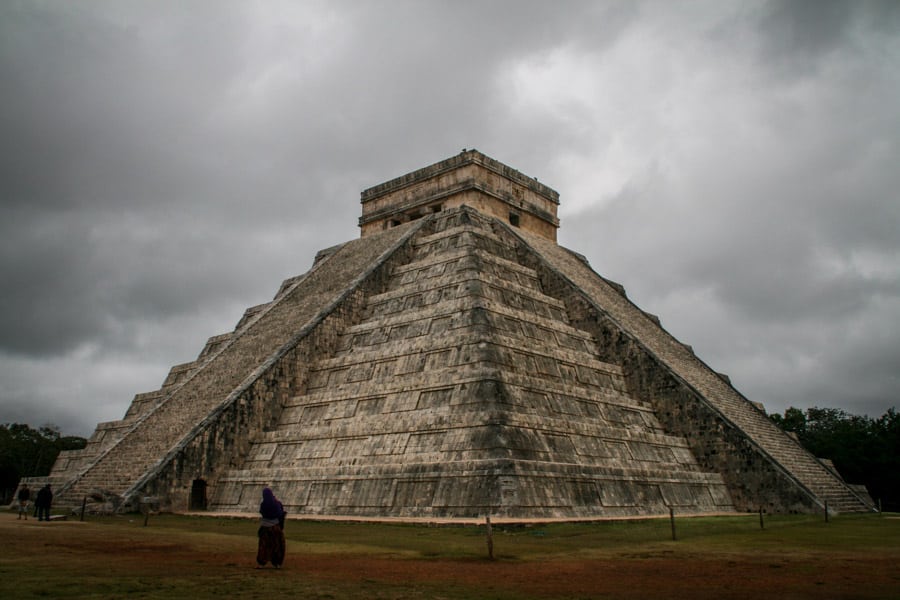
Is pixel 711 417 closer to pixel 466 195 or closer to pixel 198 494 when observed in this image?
pixel 466 195

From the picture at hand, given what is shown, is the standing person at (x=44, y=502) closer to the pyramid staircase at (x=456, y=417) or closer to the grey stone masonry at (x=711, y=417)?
the pyramid staircase at (x=456, y=417)

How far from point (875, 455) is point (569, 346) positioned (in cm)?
2049

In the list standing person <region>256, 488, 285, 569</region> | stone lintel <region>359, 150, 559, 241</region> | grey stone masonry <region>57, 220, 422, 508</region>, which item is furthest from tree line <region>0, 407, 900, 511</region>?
standing person <region>256, 488, 285, 569</region>

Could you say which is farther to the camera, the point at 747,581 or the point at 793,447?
the point at 793,447

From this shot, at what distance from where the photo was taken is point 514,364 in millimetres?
17375

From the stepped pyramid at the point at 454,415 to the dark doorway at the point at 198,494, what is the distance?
0.06 metres

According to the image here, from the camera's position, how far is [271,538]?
869cm

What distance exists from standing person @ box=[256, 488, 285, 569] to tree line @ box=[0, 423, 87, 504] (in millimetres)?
45434

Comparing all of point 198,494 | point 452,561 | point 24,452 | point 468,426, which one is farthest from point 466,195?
point 24,452

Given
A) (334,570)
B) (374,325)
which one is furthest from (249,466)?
(334,570)

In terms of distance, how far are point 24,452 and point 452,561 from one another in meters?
48.1

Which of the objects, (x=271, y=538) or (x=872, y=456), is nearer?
(x=271, y=538)

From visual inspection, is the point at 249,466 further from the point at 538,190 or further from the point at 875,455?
the point at 875,455

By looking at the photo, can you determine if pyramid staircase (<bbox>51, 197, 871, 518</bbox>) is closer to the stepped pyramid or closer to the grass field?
the stepped pyramid
